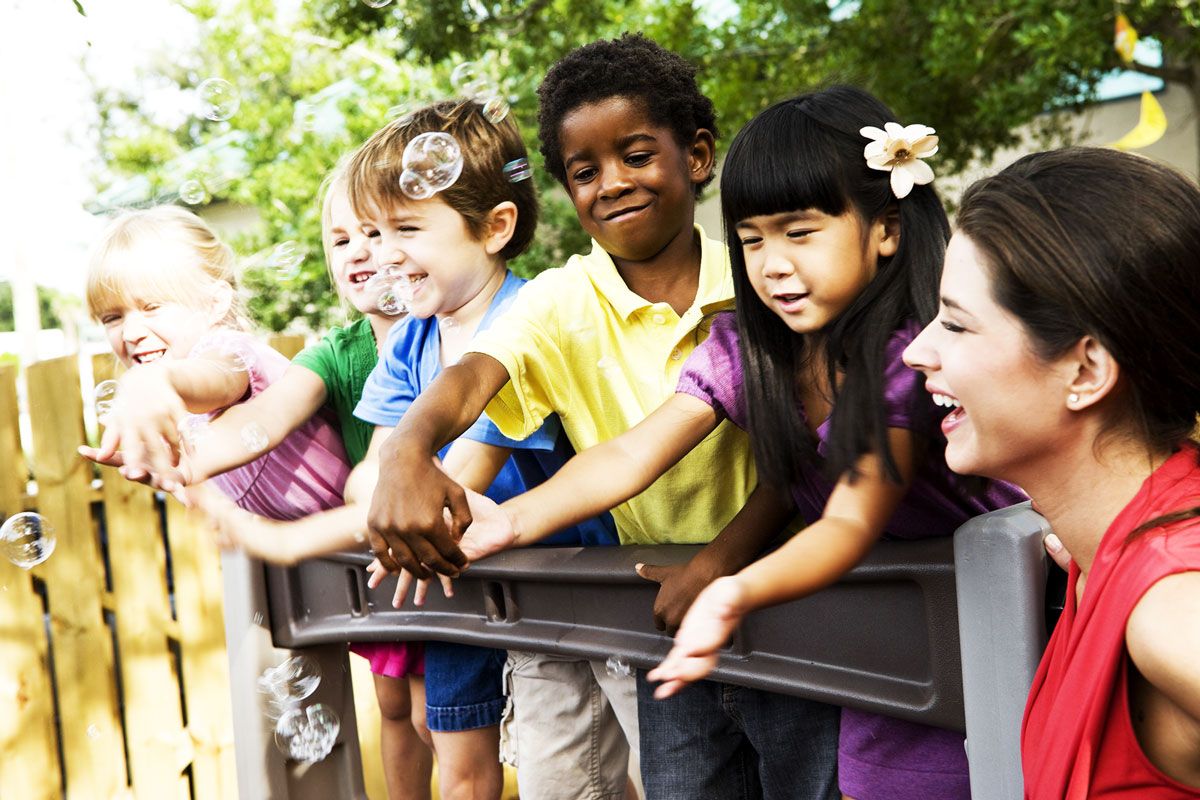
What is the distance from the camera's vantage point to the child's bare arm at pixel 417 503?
1.72 m

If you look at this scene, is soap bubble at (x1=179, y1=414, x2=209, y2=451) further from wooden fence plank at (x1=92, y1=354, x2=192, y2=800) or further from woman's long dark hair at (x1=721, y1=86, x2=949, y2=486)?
wooden fence plank at (x1=92, y1=354, x2=192, y2=800)

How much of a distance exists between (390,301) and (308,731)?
1.09m

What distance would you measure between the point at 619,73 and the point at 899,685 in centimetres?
112

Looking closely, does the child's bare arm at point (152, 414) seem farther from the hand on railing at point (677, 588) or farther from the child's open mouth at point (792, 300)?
the child's open mouth at point (792, 300)

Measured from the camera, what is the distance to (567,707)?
2352mm

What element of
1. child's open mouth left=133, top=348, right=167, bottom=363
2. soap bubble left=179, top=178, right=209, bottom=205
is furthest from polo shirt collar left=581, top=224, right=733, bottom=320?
soap bubble left=179, top=178, right=209, bottom=205

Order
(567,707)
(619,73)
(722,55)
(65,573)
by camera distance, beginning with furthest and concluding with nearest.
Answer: (722,55)
(65,573)
(567,707)
(619,73)

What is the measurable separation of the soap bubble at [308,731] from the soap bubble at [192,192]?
1.21 m

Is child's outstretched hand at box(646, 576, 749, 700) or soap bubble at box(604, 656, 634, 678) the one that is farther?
soap bubble at box(604, 656, 634, 678)

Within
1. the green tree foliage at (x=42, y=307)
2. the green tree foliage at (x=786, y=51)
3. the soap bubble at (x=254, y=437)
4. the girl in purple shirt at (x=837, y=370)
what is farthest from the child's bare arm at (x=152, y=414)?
the green tree foliage at (x=42, y=307)

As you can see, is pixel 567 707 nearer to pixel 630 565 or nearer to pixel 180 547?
pixel 630 565

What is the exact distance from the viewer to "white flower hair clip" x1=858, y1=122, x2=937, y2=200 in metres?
1.68

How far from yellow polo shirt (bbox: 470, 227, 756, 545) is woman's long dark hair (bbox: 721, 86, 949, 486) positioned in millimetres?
235

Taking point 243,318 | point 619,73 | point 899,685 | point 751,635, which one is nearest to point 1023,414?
point 899,685
